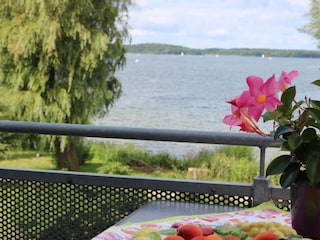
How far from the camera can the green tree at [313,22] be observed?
618 inches

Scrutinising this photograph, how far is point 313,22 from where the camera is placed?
644 inches

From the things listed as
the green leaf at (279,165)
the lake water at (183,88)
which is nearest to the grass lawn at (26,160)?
the lake water at (183,88)

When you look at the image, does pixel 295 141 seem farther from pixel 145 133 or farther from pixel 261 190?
pixel 145 133

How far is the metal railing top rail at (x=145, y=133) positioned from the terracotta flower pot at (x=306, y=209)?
508mm

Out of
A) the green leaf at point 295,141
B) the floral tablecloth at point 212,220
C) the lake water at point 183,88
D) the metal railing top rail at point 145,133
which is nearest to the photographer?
the green leaf at point 295,141

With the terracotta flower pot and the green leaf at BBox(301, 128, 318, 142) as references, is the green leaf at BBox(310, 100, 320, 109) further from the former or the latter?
the terracotta flower pot

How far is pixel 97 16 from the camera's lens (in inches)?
476

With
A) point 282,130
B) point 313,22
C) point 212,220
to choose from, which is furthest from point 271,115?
point 313,22

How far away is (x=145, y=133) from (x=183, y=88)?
891 inches

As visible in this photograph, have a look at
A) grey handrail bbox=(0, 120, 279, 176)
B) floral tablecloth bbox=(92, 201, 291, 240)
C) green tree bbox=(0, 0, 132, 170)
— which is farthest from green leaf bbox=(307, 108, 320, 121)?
green tree bbox=(0, 0, 132, 170)

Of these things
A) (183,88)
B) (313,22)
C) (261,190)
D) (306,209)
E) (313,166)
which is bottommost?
(183,88)

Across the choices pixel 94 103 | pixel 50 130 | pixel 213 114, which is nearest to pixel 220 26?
pixel 213 114

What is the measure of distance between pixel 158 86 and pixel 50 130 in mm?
23447

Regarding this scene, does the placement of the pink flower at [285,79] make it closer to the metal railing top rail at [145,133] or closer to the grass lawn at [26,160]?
the metal railing top rail at [145,133]
